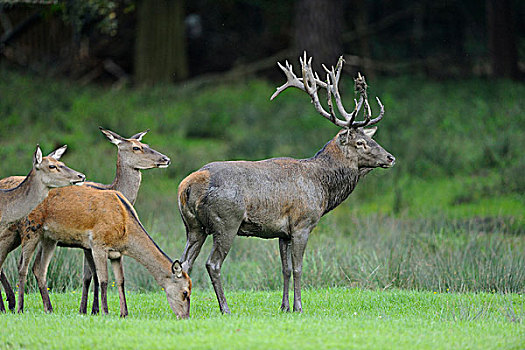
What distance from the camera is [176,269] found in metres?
8.57

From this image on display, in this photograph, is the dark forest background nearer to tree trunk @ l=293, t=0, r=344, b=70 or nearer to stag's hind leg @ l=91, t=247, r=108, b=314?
tree trunk @ l=293, t=0, r=344, b=70

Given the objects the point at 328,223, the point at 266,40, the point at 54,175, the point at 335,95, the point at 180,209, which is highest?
the point at 266,40

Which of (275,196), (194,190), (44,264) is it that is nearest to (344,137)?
(275,196)

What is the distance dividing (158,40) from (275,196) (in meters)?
15.1

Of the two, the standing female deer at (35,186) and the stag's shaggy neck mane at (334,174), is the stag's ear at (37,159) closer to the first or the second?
the standing female deer at (35,186)

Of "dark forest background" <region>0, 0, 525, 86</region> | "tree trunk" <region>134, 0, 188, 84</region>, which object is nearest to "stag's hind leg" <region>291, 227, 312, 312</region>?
"dark forest background" <region>0, 0, 525, 86</region>

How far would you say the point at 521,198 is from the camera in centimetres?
1641

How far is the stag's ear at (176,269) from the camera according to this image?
854 centimetres

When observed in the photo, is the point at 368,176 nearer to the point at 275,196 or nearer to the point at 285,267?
the point at 285,267

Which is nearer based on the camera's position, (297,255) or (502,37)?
(297,255)

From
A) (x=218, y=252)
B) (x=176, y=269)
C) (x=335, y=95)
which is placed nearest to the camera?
(x=176, y=269)

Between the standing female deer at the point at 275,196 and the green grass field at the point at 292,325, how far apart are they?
0.69m

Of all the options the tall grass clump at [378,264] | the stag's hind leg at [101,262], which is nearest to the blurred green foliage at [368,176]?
the tall grass clump at [378,264]

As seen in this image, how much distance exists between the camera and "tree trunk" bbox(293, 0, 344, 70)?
21.5m
